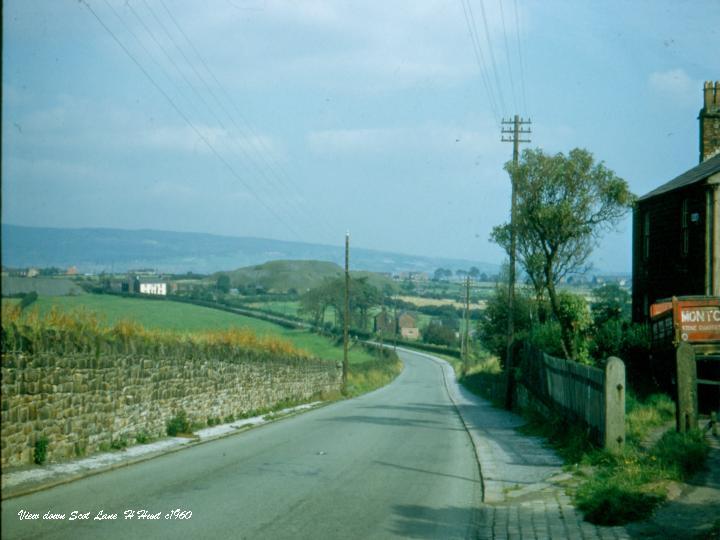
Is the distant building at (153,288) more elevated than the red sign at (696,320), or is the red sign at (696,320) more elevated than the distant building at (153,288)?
the distant building at (153,288)

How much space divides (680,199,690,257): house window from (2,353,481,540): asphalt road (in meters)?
11.5

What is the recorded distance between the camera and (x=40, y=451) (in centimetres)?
1095

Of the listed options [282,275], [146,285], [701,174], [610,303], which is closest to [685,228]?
[701,174]

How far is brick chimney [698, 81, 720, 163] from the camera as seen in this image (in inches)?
1061

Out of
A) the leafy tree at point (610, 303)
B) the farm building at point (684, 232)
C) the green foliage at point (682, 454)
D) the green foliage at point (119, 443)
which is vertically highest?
the farm building at point (684, 232)

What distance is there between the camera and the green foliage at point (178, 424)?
54.1 ft

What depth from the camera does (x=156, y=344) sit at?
1636 centimetres

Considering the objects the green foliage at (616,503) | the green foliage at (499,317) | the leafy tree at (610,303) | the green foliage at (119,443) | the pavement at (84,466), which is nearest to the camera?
the green foliage at (616,503)

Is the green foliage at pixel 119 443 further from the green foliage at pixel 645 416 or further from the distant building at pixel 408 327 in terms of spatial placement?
the distant building at pixel 408 327

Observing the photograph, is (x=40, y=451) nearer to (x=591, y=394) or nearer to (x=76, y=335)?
(x=76, y=335)

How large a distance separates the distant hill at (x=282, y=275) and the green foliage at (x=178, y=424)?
5258 cm

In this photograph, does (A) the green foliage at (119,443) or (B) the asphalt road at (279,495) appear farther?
(A) the green foliage at (119,443)

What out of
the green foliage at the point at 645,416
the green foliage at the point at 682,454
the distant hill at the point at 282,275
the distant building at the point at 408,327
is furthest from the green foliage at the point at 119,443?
the distant building at the point at 408,327

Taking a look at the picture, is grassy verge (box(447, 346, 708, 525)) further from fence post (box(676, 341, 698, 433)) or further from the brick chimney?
the brick chimney
